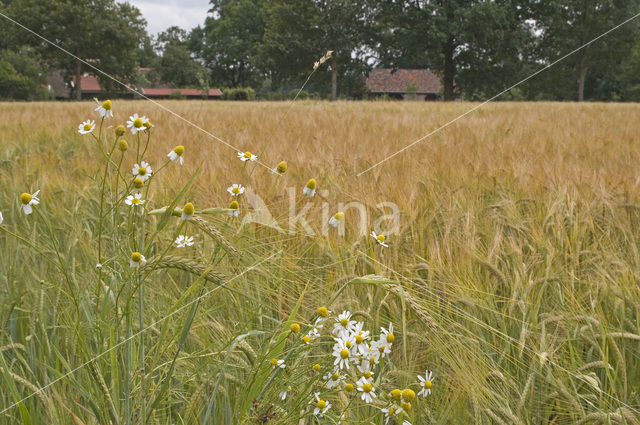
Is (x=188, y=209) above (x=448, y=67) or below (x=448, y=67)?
below

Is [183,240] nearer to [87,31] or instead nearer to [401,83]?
[87,31]

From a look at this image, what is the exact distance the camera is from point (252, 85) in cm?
5312

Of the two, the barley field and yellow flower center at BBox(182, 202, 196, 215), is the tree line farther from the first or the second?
yellow flower center at BBox(182, 202, 196, 215)

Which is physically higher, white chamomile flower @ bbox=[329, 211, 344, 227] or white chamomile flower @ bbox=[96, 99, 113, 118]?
white chamomile flower @ bbox=[96, 99, 113, 118]

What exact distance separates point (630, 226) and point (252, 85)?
53424 mm

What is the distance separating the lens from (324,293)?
4.68 ft

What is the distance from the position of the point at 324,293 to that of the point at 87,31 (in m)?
29.4

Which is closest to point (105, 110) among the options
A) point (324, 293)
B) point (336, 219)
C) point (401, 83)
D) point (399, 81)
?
point (336, 219)

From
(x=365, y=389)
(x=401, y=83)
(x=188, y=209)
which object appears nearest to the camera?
(x=188, y=209)

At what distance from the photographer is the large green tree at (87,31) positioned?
25.0 m

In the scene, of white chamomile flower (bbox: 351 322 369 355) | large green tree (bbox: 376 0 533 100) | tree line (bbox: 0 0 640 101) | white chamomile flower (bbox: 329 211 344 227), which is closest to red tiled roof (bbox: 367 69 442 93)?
tree line (bbox: 0 0 640 101)

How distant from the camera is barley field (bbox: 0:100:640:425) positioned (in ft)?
2.81

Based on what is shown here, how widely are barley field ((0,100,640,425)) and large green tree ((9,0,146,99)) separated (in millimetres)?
25358

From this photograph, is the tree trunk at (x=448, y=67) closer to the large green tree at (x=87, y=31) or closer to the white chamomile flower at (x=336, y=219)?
the large green tree at (x=87, y=31)
